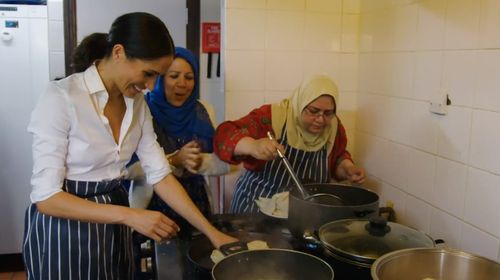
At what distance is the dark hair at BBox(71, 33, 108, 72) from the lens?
1.20 meters

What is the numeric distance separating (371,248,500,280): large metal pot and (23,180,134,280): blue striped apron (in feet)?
2.27

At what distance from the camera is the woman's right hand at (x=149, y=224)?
3.46 feet

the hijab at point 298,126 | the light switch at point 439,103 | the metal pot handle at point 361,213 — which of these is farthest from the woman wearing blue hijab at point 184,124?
the light switch at point 439,103

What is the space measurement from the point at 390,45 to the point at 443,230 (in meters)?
0.66

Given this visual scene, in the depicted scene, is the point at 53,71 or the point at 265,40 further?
the point at 53,71

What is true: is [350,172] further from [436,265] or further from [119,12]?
[119,12]

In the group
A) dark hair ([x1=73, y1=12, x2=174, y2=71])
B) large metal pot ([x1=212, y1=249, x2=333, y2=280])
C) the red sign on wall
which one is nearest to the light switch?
large metal pot ([x1=212, y1=249, x2=333, y2=280])

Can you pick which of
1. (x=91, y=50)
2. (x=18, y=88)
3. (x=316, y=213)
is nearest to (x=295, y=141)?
(x=316, y=213)

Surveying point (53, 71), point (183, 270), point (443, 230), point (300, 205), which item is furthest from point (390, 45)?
point (53, 71)

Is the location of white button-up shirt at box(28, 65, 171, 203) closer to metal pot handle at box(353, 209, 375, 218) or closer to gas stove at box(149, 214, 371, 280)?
gas stove at box(149, 214, 371, 280)

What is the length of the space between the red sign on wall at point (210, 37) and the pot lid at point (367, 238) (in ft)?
7.85

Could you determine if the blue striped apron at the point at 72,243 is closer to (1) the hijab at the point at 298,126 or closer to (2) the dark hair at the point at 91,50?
(2) the dark hair at the point at 91,50

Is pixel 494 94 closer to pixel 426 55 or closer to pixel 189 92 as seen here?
pixel 426 55

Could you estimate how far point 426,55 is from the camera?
142cm
